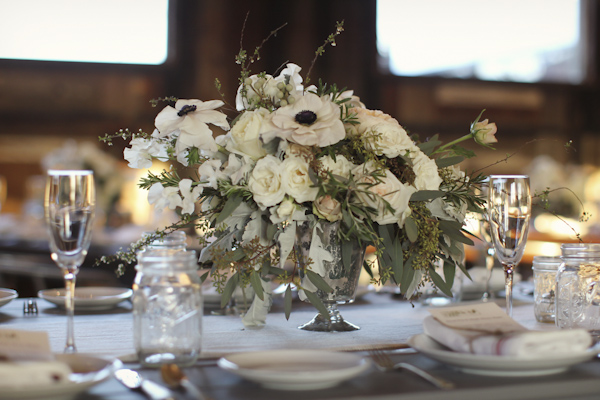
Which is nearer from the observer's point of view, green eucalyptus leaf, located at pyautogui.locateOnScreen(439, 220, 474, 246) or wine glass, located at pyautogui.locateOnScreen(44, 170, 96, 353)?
wine glass, located at pyautogui.locateOnScreen(44, 170, 96, 353)

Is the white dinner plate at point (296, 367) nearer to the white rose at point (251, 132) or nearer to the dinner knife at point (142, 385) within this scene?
the dinner knife at point (142, 385)

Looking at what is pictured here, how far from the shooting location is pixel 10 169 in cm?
737

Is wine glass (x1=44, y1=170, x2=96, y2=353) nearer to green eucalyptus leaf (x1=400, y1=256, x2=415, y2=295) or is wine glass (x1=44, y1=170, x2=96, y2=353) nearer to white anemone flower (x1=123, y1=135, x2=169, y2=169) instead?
white anemone flower (x1=123, y1=135, x2=169, y2=169)

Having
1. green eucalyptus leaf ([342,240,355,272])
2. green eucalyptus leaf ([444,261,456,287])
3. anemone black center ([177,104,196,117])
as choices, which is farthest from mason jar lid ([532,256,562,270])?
anemone black center ([177,104,196,117])

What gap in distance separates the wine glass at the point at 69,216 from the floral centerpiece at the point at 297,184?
0.63 ft

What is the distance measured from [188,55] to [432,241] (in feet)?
19.7

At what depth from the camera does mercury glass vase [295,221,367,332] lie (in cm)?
122

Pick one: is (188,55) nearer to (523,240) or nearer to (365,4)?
(365,4)

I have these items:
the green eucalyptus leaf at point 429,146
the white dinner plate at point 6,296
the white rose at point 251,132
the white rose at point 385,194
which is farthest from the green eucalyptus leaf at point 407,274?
the white dinner plate at point 6,296

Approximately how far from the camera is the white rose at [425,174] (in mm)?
1222

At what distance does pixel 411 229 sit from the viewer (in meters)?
1.18

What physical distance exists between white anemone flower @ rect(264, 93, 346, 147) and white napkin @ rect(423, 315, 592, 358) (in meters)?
0.39

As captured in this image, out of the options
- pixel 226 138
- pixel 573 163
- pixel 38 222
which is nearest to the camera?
pixel 226 138

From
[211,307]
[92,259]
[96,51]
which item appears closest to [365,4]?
[96,51]
